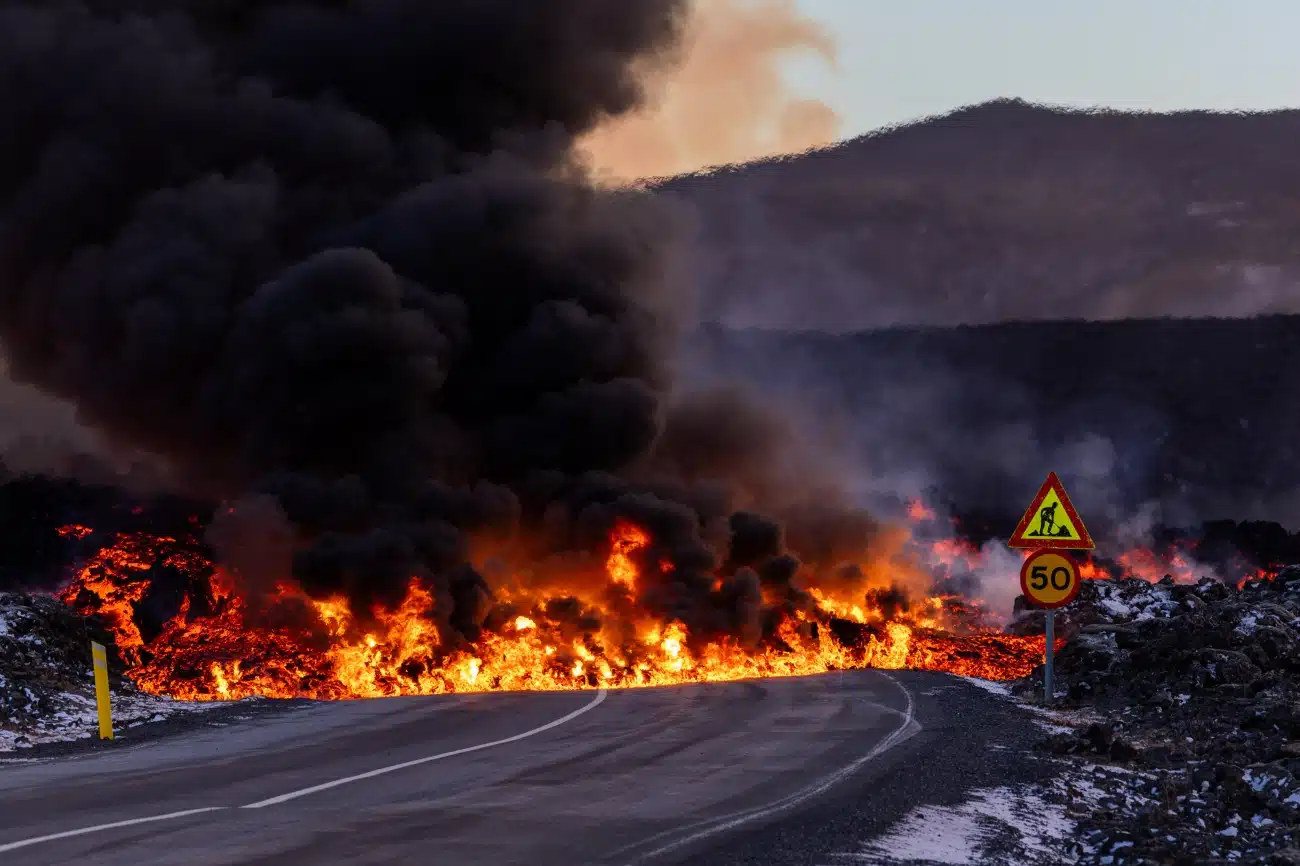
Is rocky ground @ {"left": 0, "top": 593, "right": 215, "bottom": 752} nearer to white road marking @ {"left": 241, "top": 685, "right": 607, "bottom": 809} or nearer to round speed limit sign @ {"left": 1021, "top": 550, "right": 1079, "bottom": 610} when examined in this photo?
white road marking @ {"left": 241, "top": 685, "right": 607, "bottom": 809}

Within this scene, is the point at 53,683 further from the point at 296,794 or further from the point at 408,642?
the point at 296,794

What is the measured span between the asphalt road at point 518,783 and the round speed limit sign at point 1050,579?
57.0 inches

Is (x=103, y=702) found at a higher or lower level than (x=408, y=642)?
lower

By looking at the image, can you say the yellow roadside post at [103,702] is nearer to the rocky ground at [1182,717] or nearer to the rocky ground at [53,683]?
the rocky ground at [53,683]

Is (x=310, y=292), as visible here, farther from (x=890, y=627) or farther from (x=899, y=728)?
(x=899, y=728)

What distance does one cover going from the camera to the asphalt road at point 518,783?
8375mm

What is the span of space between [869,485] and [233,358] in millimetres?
26189

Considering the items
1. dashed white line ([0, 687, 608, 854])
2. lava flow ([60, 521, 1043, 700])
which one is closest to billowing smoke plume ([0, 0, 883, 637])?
lava flow ([60, 521, 1043, 700])

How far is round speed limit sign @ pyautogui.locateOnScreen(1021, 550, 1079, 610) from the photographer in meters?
16.4

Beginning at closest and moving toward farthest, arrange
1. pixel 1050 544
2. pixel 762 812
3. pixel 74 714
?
pixel 762 812 < pixel 74 714 < pixel 1050 544

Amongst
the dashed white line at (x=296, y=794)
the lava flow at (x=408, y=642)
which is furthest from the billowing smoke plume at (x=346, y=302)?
the dashed white line at (x=296, y=794)

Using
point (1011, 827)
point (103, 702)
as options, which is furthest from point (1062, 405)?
point (1011, 827)

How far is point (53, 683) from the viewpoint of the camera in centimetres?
1742

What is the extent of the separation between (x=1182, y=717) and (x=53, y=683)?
13624mm
